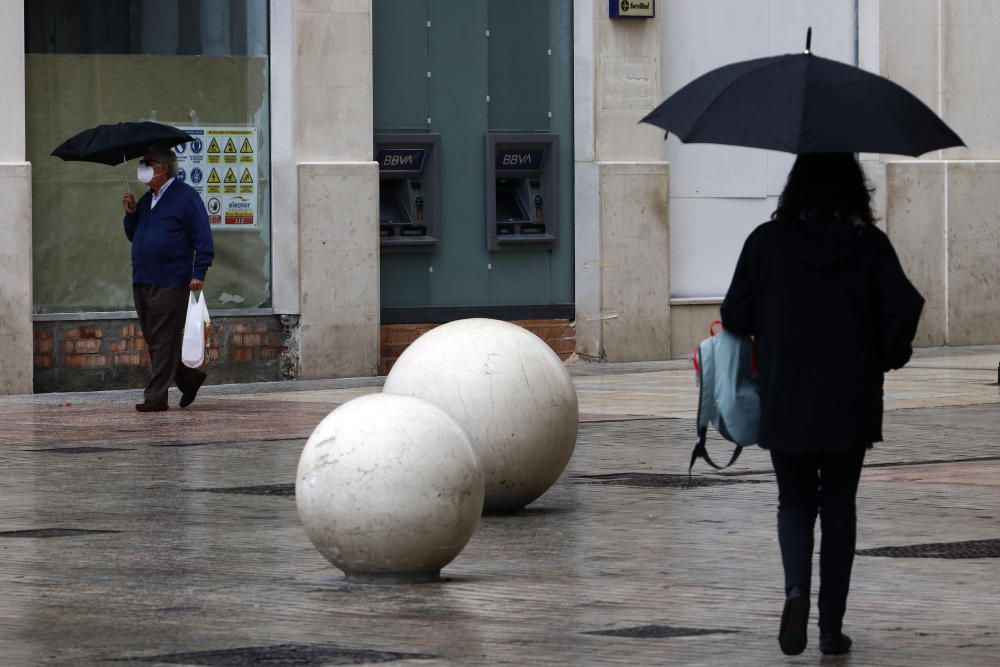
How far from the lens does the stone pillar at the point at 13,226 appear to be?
19.2m

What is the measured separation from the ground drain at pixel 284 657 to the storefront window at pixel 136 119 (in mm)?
13318

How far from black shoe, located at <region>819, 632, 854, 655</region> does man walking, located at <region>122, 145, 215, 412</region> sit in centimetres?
1060

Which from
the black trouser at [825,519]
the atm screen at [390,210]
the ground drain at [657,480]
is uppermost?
the atm screen at [390,210]

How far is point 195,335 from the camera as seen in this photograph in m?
17.3

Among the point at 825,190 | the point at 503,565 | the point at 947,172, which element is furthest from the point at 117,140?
the point at 947,172

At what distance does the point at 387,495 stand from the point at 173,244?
9021 millimetres

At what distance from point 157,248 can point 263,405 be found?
5.56ft

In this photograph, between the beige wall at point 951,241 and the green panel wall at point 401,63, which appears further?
the beige wall at point 951,241

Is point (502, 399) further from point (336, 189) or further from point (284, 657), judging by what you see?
point (336, 189)

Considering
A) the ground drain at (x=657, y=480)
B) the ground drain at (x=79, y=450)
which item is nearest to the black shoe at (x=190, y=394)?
the ground drain at (x=79, y=450)

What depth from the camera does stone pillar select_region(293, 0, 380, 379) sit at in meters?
20.9

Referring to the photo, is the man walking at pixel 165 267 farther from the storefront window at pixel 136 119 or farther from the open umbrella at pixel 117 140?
the storefront window at pixel 136 119

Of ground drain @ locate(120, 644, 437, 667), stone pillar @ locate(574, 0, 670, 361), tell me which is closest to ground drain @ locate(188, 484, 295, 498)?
ground drain @ locate(120, 644, 437, 667)

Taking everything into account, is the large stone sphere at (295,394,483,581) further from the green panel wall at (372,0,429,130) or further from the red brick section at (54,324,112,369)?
the green panel wall at (372,0,429,130)
